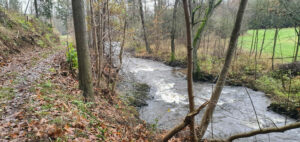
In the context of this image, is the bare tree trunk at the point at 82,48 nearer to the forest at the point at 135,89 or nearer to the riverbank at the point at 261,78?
the forest at the point at 135,89

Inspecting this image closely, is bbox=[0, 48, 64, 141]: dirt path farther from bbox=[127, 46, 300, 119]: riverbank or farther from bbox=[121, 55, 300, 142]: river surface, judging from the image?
bbox=[127, 46, 300, 119]: riverbank

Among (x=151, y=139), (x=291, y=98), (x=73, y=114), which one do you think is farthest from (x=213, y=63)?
(x=73, y=114)

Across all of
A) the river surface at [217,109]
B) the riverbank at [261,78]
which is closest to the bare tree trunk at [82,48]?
the river surface at [217,109]

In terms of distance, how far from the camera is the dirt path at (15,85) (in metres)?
3.90

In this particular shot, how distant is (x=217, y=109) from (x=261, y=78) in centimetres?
591

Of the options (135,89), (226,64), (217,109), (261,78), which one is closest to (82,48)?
(226,64)

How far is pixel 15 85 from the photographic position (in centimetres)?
577

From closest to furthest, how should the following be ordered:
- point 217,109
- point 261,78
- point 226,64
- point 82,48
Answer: point 226,64 → point 82,48 → point 217,109 → point 261,78

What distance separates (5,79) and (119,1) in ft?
19.7

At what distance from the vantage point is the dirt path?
3896 mm

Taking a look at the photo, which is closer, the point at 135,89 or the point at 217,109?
the point at 217,109

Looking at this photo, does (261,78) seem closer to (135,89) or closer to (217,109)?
(217,109)

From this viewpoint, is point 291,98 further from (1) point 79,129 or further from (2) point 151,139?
(1) point 79,129

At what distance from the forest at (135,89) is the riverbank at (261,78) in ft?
0.23
